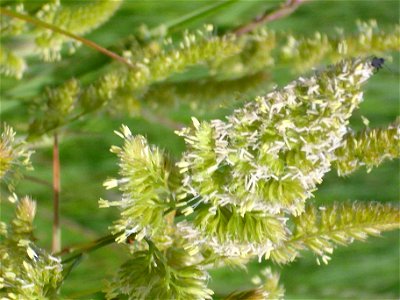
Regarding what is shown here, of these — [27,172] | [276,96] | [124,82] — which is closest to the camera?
[276,96]

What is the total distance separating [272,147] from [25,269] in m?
0.19

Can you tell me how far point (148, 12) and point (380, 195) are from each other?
0.32 meters

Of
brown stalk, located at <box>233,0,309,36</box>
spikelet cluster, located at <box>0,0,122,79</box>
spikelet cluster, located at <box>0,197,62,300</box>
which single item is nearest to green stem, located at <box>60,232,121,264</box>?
spikelet cluster, located at <box>0,197,62,300</box>

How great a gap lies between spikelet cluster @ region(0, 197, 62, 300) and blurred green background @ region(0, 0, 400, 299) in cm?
12

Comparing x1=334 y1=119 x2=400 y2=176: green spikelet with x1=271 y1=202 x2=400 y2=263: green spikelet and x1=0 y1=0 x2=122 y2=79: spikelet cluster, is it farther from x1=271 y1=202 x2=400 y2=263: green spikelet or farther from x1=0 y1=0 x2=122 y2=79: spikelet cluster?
x1=0 y1=0 x2=122 y2=79: spikelet cluster

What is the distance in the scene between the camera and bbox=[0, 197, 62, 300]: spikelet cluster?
1.53 ft

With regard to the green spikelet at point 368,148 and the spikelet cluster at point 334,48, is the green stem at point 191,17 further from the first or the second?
the green spikelet at point 368,148

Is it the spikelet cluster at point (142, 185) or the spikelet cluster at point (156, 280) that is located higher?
the spikelet cluster at point (142, 185)

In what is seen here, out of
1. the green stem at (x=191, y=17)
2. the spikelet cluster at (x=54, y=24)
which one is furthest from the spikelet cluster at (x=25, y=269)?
the green stem at (x=191, y=17)

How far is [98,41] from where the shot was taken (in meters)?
0.72

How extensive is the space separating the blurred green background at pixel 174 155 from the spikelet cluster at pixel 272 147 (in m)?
0.21

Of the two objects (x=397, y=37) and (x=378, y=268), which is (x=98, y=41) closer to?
(x=397, y=37)

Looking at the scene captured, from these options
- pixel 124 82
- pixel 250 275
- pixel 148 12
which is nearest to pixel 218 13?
pixel 148 12

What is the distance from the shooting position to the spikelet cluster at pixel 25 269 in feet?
1.53
